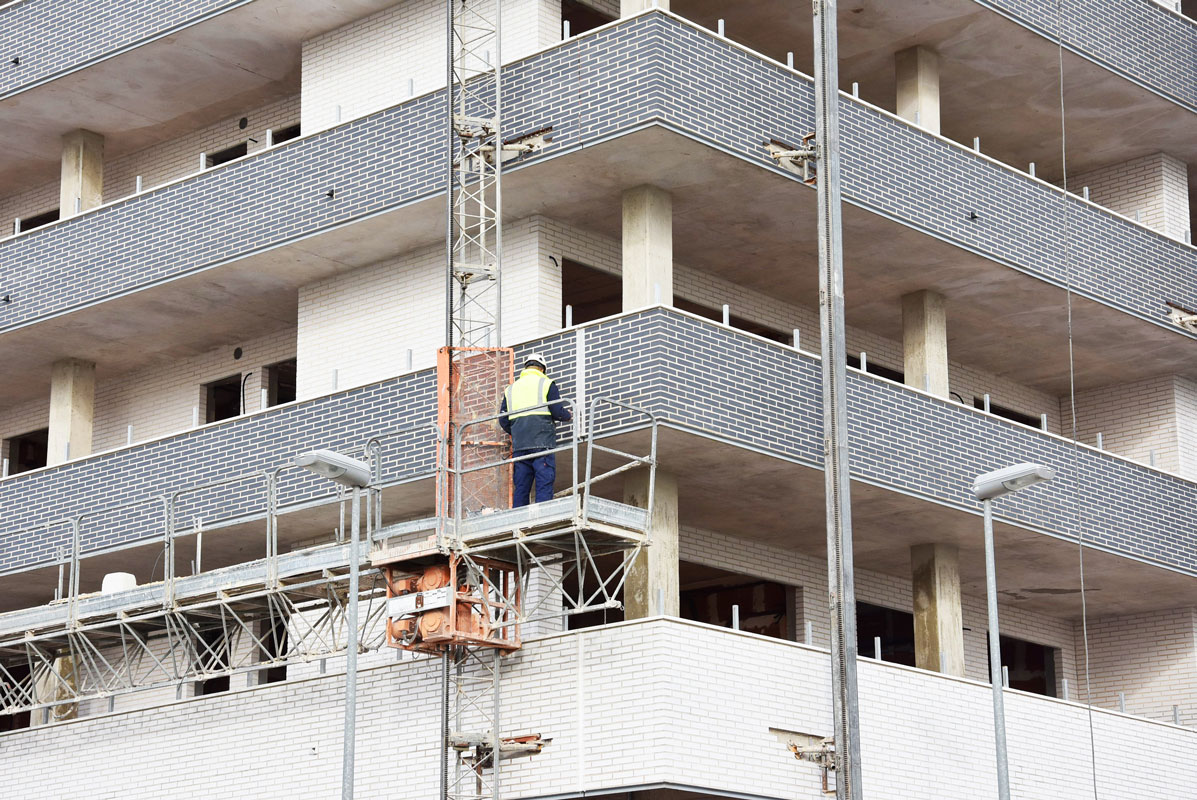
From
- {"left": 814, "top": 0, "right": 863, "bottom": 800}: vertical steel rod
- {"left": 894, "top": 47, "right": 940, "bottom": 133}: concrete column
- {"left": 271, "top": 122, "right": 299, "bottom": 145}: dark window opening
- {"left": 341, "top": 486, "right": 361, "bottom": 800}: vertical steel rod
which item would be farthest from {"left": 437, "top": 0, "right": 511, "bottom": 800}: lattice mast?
{"left": 894, "top": 47, "right": 940, "bottom": 133}: concrete column

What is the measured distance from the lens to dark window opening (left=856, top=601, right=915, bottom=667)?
3011cm

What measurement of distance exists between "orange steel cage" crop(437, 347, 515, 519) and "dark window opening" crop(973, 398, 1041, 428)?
10569 mm

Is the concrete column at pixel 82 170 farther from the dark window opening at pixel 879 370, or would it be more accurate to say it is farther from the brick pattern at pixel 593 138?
the dark window opening at pixel 879 370

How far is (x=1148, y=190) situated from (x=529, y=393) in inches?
561

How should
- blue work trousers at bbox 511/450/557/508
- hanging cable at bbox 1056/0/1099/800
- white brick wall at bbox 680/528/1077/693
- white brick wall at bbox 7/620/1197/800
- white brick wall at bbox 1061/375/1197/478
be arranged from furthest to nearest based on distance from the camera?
white brick wall at bbox 1061/375/1197/478
white brick wall at bbox 680/528/1077/693
hanging cable at bbox 1056/0/1099/800
blue work trousers at bbox 511/450/557/508
white brick wall at bbox 7/620/1197/800

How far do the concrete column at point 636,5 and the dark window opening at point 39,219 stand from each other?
1248 cm

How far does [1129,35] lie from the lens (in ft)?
105

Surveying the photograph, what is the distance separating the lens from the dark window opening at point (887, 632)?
3011cm

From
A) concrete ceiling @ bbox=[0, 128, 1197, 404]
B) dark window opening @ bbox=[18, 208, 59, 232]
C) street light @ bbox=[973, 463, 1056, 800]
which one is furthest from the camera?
dark window opening @ bbox=[18, 208, 59, 232]

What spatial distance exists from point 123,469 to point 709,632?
10020mm

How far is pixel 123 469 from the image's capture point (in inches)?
1146

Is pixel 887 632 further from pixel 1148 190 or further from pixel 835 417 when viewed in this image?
pixel 1148 190

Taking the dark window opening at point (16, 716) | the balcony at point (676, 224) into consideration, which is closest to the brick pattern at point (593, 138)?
the balcony at point (676, 224)

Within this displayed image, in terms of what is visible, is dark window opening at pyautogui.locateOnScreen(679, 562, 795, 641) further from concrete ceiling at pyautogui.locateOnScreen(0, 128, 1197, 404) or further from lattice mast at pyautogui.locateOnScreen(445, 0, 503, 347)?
lattice mast at pyautogui.locateOnScreen(445, 0, 503, 347)
